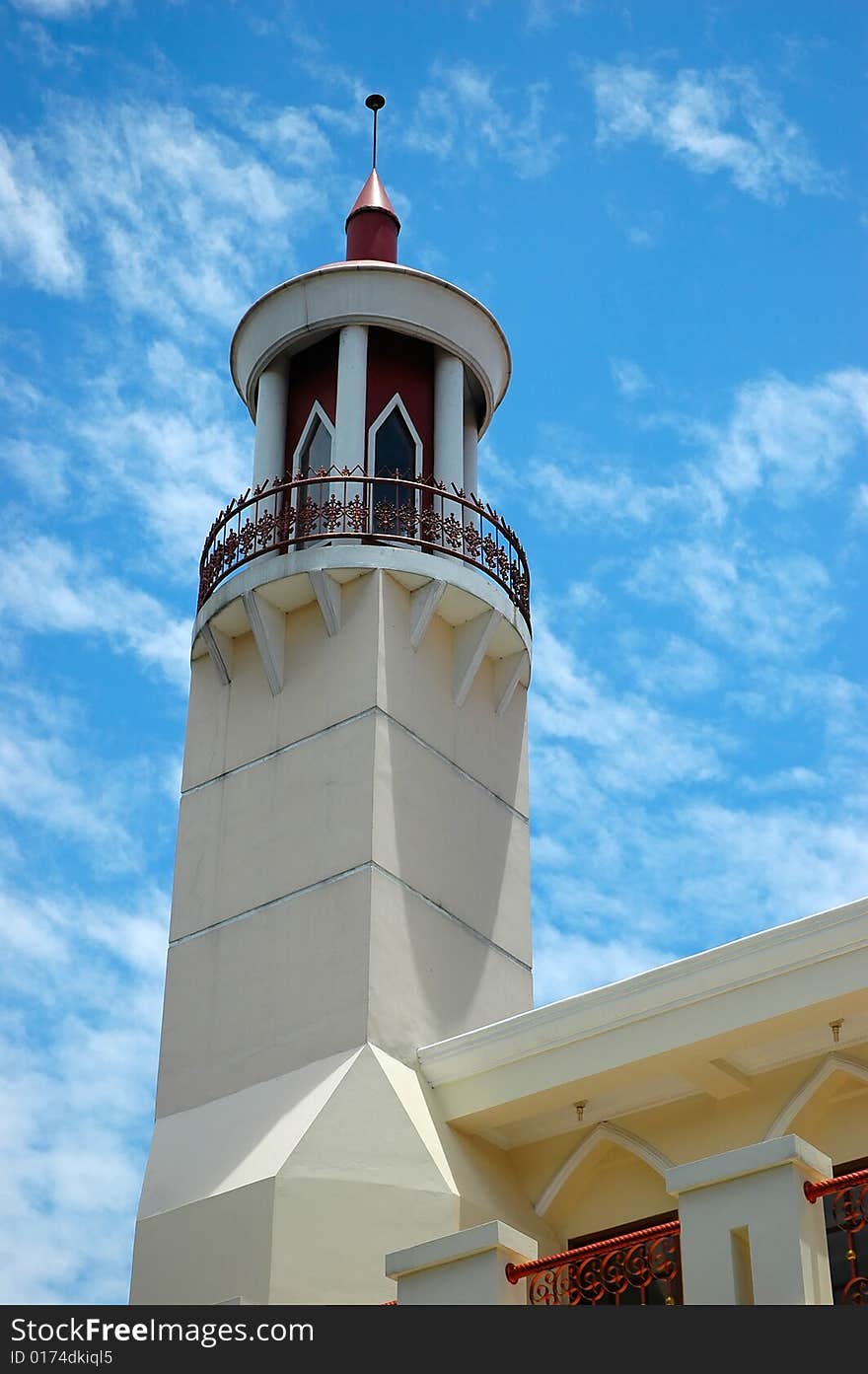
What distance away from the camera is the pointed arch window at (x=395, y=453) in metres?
19.7

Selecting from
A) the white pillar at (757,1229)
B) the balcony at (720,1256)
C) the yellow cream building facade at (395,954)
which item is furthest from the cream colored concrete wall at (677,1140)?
the white pillar at (757,1229)

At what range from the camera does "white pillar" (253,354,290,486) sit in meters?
20.4

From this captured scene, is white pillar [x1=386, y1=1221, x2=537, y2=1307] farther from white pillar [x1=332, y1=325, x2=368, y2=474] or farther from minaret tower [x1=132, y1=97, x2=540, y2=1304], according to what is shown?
white pillar [x1=332, y1=325, x2=368, y2=474]

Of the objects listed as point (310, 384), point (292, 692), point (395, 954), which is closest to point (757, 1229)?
point (395, 954)

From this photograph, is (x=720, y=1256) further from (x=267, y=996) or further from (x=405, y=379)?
(x=405, y=379)

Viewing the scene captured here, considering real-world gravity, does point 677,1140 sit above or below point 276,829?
below

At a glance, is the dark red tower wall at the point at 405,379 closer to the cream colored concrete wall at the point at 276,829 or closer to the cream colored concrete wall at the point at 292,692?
the cream colored concrete wall at the point at 292,692

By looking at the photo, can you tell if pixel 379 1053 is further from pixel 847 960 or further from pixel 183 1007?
pixel 847 960

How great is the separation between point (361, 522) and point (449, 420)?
2202 mm

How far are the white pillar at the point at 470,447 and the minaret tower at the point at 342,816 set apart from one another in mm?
40

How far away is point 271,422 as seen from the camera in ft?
68.0

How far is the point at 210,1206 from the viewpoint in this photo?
15344mm

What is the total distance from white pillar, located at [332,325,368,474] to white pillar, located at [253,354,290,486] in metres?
0.88

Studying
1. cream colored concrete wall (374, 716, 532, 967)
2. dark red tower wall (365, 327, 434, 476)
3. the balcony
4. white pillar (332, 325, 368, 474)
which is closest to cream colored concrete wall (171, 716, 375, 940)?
cream colored concrete wall (374, 716, 532, 967)
